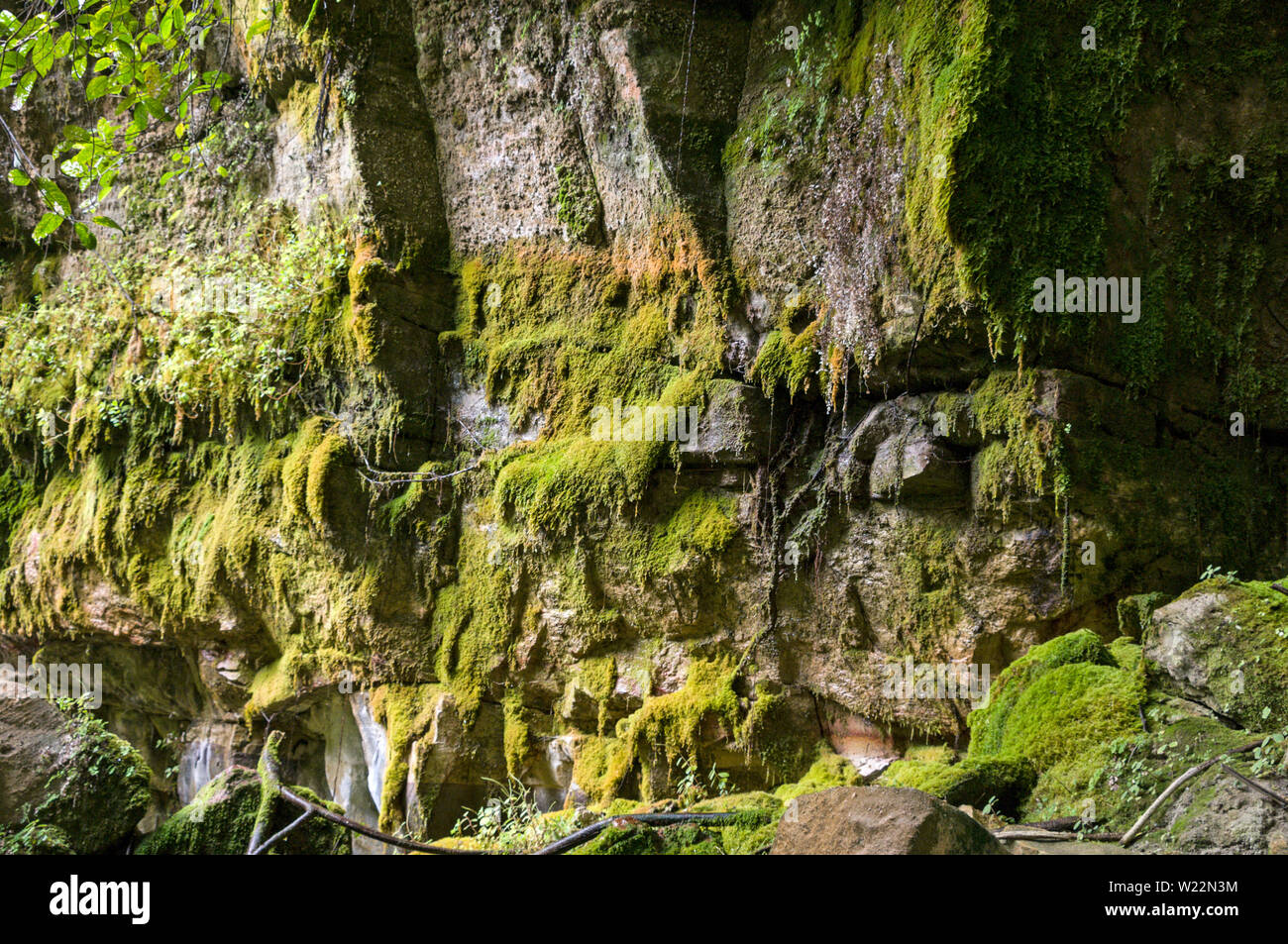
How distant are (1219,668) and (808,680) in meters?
3.21

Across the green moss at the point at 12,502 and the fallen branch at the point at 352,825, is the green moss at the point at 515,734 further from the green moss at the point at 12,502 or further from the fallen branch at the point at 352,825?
the green moss at the point at 12,502

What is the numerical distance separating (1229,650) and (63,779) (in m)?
6.25

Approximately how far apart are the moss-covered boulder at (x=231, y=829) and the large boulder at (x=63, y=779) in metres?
0.28

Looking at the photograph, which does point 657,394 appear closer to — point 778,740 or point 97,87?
point 778,740

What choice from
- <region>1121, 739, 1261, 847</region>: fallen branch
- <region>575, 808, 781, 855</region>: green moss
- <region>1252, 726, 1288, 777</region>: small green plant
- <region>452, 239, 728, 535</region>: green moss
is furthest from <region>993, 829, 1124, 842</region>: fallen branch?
<region>452, 239, 728, 535</region>: green moss

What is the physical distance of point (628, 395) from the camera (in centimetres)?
817

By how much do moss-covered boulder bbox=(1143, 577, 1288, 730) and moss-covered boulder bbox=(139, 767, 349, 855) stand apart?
4674 mm

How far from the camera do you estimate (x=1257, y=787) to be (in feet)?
12.1

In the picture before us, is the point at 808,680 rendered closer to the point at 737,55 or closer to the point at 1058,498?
the point at 1058,498

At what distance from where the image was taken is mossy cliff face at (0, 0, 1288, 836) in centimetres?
603

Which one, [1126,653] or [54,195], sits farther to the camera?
[1126,653]

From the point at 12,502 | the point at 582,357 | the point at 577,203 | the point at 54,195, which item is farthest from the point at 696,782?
the point at 12,502

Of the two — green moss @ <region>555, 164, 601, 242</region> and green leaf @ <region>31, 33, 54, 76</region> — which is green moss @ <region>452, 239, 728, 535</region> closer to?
green moss @ <region>555, 164, 601, 242</region>

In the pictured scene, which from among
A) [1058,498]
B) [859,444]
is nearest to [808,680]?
[859,444]
